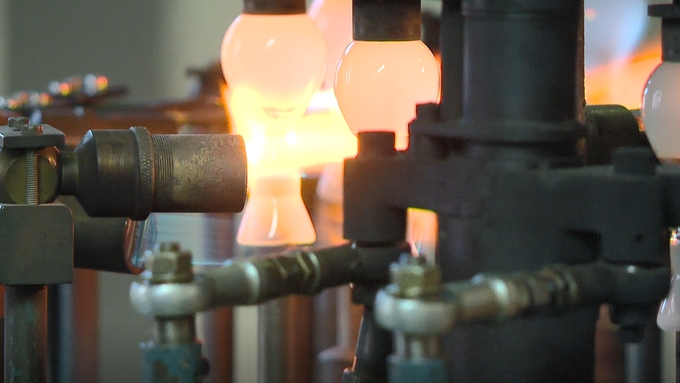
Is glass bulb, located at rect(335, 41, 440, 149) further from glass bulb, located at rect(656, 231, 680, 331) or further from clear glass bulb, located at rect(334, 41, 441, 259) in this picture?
glass bulb, located at rect(656, 231, 680, 331)

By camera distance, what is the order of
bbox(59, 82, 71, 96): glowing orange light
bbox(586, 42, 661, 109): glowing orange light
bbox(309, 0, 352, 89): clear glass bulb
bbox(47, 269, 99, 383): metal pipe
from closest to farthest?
bbox(309, 0, 352, 89): clear glass bulb → bbox(47, 269, 99, 383): metal pipe → bbox(586, 42, 661, 109): glowing orange light → bbox(59, 82, 71, 96): glowing orange light

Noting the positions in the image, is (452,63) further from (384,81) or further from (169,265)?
(169,265)

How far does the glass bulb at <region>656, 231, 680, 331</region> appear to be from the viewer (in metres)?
0.63

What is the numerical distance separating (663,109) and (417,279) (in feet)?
0.71

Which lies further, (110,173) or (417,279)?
(110,173)

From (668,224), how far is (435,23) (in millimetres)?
772

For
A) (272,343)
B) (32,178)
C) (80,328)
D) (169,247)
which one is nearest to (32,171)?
(32,178)

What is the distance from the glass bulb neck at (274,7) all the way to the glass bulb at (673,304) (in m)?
0.26

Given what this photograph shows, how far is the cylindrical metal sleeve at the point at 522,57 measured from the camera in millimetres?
519

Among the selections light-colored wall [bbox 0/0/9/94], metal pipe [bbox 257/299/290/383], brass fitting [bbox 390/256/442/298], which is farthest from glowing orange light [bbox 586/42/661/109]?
light-colored wall [bbox 0/0/9/94]

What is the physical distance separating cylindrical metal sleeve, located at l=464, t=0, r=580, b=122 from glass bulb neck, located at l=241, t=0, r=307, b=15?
0.50 feet

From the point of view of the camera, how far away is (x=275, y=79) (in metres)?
0.70

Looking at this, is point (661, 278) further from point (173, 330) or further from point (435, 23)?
point (435, 23)

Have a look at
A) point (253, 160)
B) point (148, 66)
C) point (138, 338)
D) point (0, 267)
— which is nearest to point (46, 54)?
point (148, 66)
